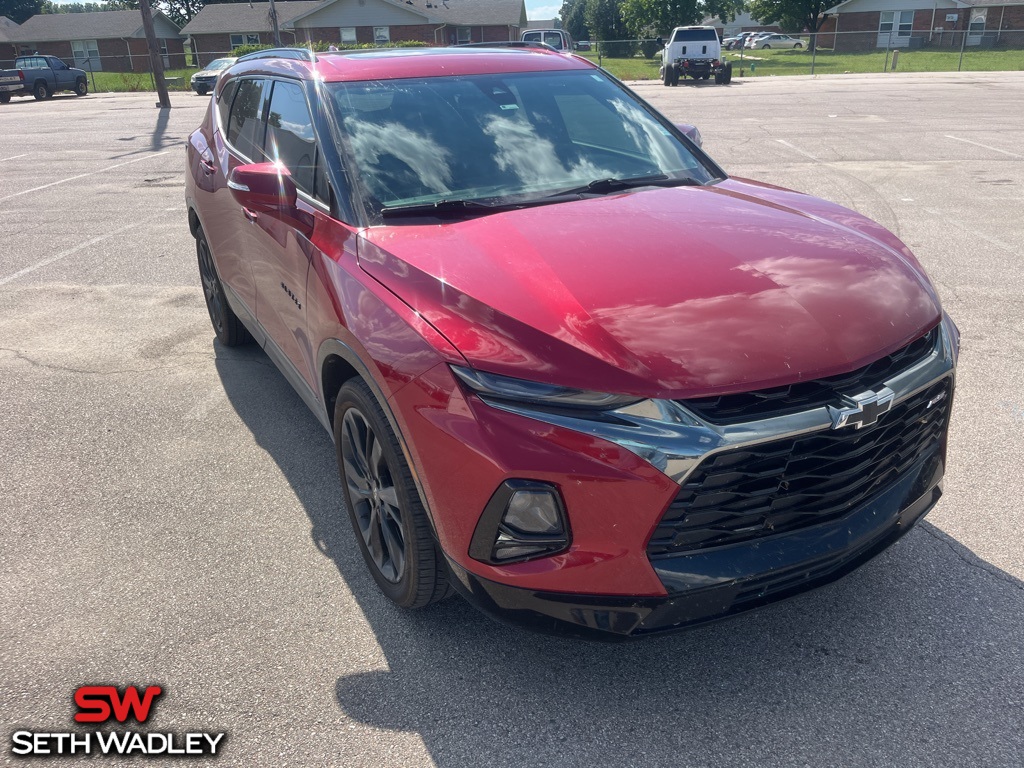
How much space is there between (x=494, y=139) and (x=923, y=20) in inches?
2685

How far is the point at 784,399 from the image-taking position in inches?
89.6

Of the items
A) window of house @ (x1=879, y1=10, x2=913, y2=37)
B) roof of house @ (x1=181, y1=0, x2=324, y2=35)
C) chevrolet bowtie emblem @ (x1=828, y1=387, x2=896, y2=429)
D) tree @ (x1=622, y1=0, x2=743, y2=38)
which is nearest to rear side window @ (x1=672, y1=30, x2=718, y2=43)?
tree @ (x1=622, y1=0, x2=743, y2=38)

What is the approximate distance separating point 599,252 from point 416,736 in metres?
1.60

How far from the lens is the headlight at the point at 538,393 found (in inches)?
88.3

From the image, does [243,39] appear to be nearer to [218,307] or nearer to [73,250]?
[73,250]

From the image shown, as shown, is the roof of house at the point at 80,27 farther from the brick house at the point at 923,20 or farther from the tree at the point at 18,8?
the brick house at the point at 923,20

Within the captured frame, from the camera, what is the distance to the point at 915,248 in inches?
295

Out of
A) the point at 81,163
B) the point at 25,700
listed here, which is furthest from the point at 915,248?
the point at 81,163

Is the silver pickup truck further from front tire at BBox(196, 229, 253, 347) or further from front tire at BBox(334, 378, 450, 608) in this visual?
front tire at BBox(334, 378, 450, 608)

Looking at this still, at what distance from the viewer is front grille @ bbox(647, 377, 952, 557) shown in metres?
2.22

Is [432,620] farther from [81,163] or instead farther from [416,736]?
[81,163]

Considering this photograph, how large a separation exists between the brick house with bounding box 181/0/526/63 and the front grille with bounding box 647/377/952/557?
5579 cm

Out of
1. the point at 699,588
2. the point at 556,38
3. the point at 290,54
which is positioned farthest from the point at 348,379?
the point at 556,38

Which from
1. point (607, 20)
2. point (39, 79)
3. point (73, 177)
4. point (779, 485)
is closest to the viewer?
point (779, 485)
